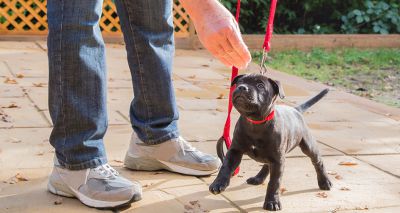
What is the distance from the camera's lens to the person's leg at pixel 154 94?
277cm

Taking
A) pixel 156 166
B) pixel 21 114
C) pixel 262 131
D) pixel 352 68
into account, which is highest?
pixel 262 131

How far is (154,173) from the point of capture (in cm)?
297

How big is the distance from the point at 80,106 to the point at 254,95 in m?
0.65

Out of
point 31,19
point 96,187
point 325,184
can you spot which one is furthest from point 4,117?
point 31,19

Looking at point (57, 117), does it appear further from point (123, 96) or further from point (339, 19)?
point (339, 19)

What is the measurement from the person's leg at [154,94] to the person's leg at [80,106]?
0.30m

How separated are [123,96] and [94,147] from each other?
7.63 ft

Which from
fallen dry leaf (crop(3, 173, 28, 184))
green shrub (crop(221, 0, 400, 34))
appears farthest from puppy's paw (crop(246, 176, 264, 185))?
green shrub (crop(221, 0, 400, 34))

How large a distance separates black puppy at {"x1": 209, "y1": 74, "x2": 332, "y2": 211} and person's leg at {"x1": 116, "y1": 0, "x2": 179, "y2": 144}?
1.48ft

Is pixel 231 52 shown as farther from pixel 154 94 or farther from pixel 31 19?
pixel 31 19

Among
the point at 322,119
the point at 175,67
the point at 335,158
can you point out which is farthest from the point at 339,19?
the point at 335,158

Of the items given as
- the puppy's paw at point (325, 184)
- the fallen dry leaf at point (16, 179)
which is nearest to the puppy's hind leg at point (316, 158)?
the puppy's paw at point (325, 184)

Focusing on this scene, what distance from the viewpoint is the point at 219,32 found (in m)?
2.11

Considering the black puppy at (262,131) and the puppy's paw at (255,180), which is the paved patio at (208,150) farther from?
the black puppy at (262,131)
